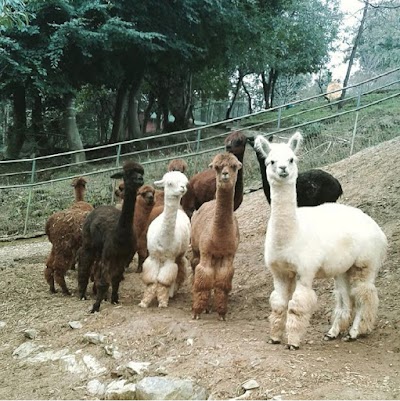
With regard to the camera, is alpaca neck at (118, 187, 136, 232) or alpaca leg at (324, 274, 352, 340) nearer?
alpaca leg at (324, 274, 352, 340)

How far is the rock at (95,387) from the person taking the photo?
5.25 m

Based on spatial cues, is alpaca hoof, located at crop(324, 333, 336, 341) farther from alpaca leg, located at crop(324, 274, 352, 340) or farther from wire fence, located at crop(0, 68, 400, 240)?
wire fence, located at crop(0, 68, 400, 240)

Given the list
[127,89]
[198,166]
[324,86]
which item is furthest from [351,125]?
[324,86]

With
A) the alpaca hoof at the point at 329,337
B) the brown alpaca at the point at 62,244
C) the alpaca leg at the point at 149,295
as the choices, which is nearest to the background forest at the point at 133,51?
the brown alpaca at the point at 62,244

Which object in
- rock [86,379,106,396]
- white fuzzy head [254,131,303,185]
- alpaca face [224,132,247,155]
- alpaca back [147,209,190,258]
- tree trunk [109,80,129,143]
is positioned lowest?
rock [86,379,106,396]

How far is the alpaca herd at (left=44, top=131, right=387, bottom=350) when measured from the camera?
213 inches

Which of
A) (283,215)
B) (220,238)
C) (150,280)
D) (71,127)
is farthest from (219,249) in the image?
(71,127)

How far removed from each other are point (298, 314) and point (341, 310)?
2.72 feet

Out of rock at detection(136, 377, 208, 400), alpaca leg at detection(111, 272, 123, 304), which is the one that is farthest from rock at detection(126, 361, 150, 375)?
alpaca leg at detection(111, 272, 123, 304)

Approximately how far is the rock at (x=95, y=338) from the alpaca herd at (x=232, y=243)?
88 centimetres

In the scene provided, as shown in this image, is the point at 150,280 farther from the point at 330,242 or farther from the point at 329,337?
the point at 330,242

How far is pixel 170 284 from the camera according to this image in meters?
7.25

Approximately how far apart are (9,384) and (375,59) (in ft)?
105

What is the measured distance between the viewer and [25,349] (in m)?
6.46
